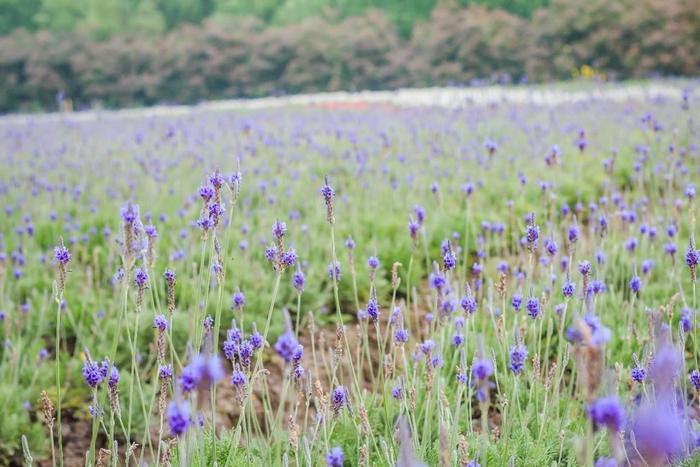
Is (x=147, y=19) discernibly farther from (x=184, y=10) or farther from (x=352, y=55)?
(x=352, y=55)

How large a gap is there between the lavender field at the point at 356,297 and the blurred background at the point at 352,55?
1325 cm

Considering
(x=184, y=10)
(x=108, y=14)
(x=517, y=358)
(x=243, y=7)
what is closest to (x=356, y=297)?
(x=517, y=358)

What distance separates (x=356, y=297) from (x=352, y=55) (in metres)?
22.6

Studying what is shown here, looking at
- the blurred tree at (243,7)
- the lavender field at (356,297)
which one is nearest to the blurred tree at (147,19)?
the blurred tree at (243,7)

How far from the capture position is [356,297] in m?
2.13

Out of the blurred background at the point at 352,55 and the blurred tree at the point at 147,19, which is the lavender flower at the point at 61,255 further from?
the blurred tree at the point at 147,19

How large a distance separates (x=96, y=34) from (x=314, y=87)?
11.3m

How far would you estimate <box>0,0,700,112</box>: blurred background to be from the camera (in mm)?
21062

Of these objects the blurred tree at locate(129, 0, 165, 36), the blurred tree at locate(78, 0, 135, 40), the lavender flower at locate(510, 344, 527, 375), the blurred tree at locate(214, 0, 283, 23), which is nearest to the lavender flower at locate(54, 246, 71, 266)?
the lavender flower at locate(510, 344, 527, 375)

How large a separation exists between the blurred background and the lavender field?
521 inches

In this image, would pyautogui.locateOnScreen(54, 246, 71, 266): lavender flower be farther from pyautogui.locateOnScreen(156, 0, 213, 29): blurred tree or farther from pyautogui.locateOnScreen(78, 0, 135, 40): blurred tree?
pyautogui.locateOnScreen(156, 0, 213, 29): blurred tree

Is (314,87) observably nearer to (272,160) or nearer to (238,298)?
(272,160)

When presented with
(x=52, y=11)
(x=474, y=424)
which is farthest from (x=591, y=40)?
(x=52, y=11)

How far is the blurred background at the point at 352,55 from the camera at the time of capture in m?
21.1
